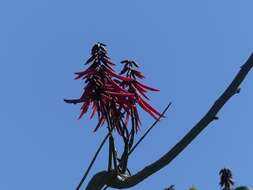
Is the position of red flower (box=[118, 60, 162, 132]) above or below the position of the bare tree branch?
above

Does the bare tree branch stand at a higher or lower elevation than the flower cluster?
lower

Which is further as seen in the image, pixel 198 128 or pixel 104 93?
pixel 104 93

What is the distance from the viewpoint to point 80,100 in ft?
8.82

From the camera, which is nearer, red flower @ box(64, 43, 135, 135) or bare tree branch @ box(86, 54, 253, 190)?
bare tree branch @ box(86, 54, 253, 190)

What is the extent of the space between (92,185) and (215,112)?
1.62 feet

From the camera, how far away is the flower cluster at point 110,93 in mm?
2592

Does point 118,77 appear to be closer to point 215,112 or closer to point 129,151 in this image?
point 129,151

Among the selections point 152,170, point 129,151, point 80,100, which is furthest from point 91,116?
point 152,170

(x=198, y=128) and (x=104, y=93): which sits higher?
(x=104, y=93)

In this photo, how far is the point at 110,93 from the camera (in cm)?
259

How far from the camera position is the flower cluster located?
2.59 metres

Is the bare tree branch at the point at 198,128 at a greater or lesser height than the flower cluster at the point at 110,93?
lesser

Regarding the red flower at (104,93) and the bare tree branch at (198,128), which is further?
the red flower at (104,93)

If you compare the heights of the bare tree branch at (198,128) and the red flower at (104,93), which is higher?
the red flower at (104,93)
